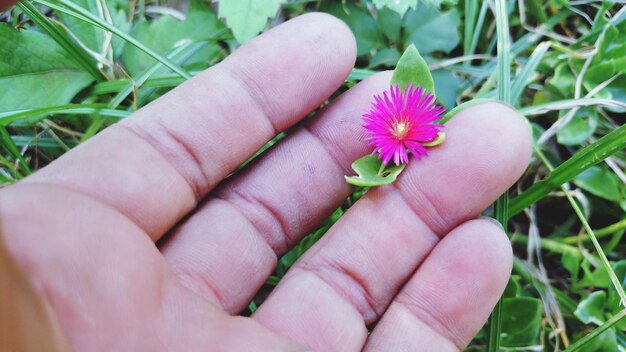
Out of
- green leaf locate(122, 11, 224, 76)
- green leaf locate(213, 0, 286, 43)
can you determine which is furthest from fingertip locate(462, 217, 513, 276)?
green leaf locate(122, 11, 224, 76)

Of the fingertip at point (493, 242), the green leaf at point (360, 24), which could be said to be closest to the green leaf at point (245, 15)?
the green leaf at point (360, 24)

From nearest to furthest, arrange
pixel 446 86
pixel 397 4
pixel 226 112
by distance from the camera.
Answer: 1. pixel 226 112
2. pixel 397 4
3. pixel 446 86

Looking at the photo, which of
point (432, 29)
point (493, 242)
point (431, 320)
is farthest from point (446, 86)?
point (431, 320)

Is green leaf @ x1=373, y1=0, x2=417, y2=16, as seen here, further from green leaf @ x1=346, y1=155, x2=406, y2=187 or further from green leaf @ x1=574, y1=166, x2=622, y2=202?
green leaf @ x1=574, y1=166, x2=622, y2=202

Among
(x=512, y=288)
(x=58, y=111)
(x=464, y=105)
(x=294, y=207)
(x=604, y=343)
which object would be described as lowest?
(x=604, y=343)

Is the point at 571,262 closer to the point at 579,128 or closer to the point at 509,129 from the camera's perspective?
the point at 579,128

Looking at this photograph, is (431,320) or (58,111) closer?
(431,320)

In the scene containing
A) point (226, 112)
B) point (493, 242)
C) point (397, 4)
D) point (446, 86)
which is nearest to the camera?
point (493, 242)
